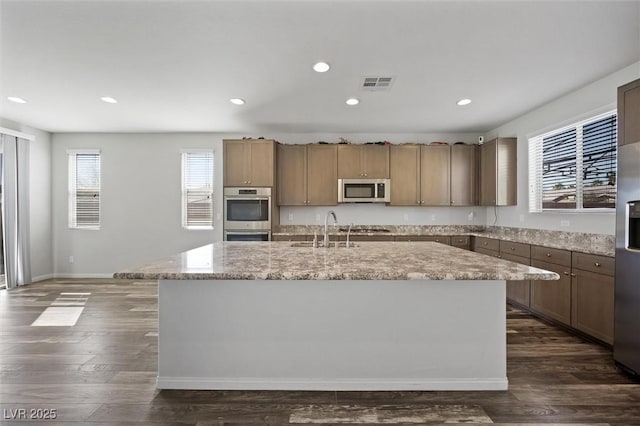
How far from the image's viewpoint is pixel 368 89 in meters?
3.55

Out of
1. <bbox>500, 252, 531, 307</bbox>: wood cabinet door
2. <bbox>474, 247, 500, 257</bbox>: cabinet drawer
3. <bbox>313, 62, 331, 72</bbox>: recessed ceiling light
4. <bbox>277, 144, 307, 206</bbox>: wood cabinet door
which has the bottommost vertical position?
<bbox>500, 252, 531, 307</bbox>: wood cabinet door

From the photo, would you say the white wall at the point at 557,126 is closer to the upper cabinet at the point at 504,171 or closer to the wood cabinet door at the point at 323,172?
the upper cabinet at the point at 504,171

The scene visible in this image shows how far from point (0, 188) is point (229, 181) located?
3.44 meters

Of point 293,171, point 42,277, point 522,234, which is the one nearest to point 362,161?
point 293,171

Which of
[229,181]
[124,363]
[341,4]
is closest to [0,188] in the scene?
[229,181]

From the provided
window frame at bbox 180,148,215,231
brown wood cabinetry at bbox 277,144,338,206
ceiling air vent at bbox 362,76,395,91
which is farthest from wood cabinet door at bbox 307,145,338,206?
ceiling air vent at bbox 362,76,395,91

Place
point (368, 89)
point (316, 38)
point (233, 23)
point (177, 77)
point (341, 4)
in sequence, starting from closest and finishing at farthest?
point (341, 4) < point (233, 23) < point (316, 38) < point (177, 77) < point (368, 89)

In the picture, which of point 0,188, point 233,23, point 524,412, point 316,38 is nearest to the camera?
point 524,412

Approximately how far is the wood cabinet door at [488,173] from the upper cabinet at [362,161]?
60.9 inches

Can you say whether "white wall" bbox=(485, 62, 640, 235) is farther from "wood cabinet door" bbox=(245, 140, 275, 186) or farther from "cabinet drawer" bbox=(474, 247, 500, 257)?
"wood cabinet door" bbox=(245, 140, 275, 186)

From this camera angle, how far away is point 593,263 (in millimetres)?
A: 2859

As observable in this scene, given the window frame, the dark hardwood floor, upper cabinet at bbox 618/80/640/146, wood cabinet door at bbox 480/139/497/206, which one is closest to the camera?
the dark hardwood floor

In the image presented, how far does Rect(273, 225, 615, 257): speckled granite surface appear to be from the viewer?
10.5 ft

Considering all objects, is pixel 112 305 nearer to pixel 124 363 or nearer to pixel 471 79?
pixel 124 363
